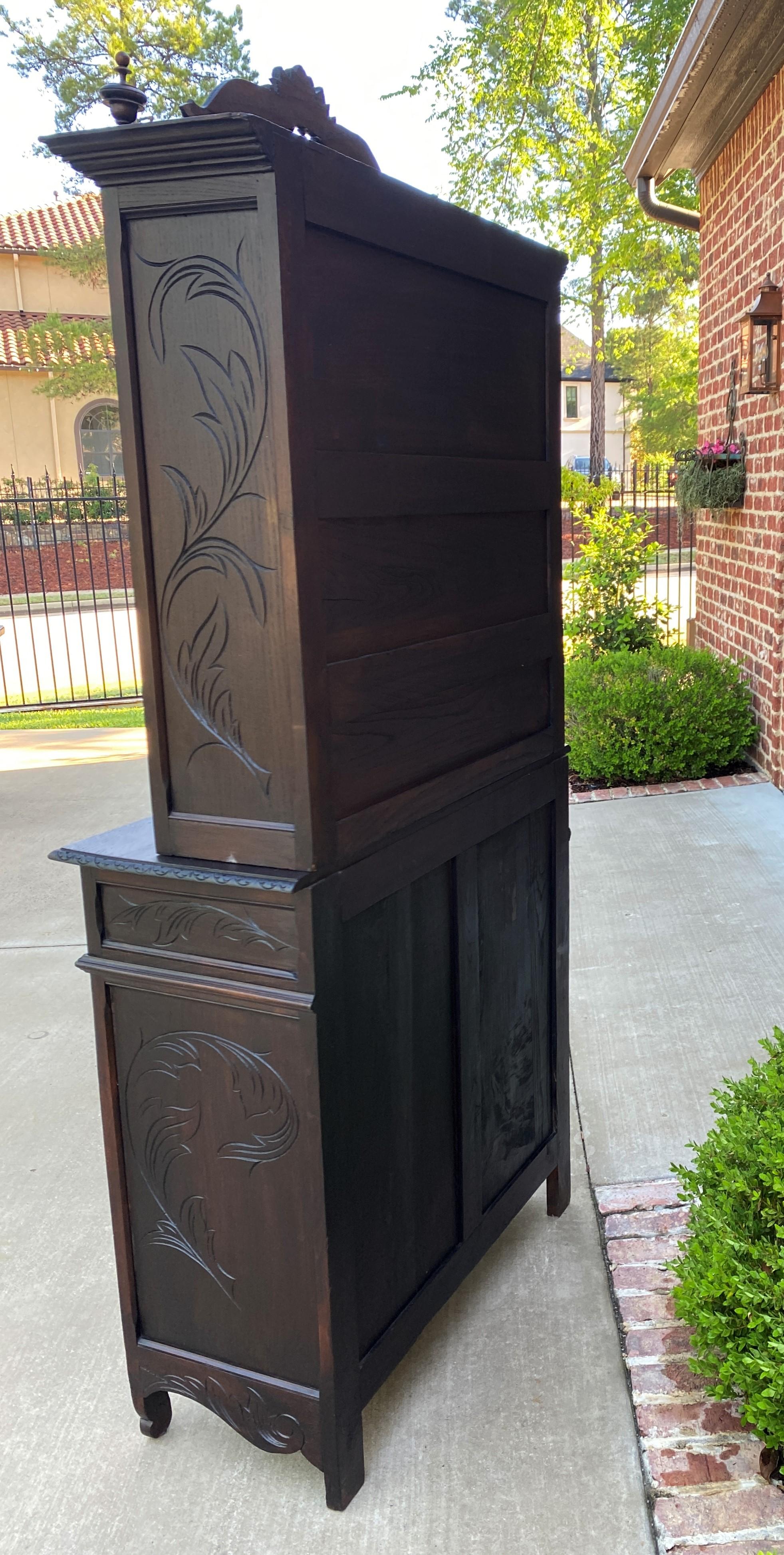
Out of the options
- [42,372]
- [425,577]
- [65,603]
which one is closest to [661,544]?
[65,603]

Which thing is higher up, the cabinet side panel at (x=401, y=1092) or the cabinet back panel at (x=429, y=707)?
the cabinet back panel at (x=429, y=707)

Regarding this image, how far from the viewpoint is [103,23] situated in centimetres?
2244

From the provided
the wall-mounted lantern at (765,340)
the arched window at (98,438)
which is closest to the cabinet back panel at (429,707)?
the wall-mounted lantern at (765,340)

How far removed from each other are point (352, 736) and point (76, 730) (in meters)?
8.08

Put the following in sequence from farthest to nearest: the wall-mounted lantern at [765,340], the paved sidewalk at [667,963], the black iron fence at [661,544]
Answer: the black iron fence at [661,544] → the wall-mounted lantern at [765,340] → the paved sidewalk at [667,963]

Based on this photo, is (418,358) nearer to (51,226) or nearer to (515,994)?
(515,994)

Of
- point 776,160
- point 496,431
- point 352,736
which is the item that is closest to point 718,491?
point 776,160

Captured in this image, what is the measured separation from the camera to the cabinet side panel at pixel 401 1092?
183 centimetres

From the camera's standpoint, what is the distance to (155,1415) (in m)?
2.04

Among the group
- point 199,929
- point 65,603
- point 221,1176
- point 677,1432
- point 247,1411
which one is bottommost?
point 677,1432

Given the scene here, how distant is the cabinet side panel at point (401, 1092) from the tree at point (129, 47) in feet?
80.7

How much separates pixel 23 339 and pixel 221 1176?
25610 millimetres

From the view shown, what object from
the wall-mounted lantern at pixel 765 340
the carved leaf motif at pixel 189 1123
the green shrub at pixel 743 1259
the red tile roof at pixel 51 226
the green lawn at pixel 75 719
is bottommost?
the green lawn at pixel 75 719

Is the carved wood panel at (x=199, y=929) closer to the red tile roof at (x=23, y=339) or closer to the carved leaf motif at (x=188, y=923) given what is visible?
the carved leaf motif at (x=188, y=923)
